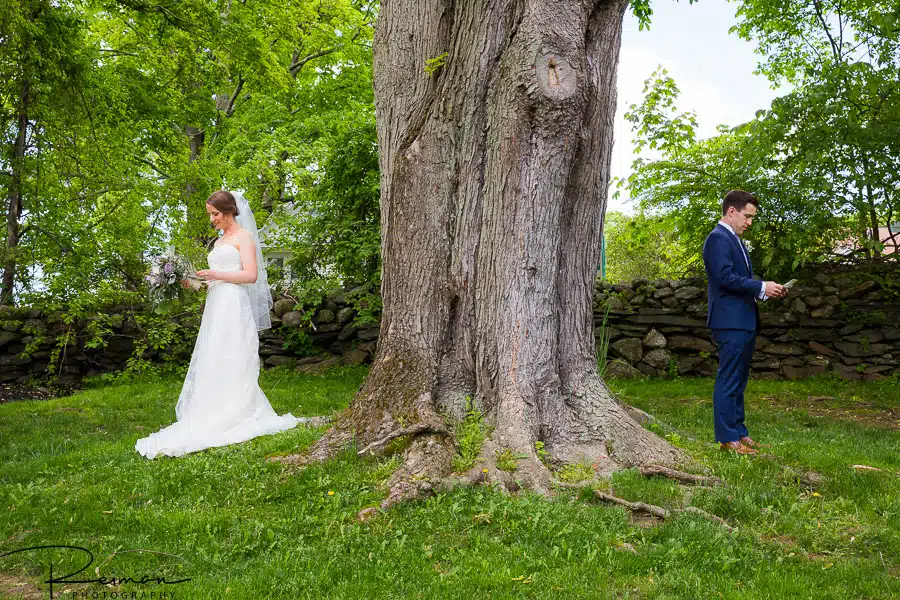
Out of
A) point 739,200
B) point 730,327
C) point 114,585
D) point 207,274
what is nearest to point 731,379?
point 730,327

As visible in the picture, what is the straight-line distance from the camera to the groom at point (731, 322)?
530 centimetres

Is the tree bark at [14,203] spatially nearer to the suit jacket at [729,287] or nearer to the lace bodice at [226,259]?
the lace bodice at [226,259]

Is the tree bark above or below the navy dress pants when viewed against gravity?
above

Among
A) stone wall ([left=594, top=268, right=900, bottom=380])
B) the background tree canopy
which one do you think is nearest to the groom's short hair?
stone wall ([left=594, top=268, right=900, bottom=380])

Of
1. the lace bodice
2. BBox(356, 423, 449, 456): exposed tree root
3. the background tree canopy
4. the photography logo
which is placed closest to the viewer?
the photography logo

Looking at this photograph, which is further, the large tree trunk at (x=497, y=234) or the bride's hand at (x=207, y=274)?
the bride's hand at (x=207, y=274)

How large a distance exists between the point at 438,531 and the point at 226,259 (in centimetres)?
399

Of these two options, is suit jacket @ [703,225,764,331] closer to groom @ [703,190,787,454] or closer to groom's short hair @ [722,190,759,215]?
groom @ [703,190,787,454]

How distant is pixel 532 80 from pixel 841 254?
8722 millimetres

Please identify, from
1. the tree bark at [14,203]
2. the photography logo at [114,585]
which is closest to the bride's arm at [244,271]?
the tree bark at [14,203]

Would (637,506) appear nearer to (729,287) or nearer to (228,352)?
(729,287)

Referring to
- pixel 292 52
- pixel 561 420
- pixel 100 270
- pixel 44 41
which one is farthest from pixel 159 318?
pixel 292 52

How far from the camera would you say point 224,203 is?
21.5 feet

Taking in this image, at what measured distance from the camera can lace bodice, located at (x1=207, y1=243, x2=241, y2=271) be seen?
658 centimetres
